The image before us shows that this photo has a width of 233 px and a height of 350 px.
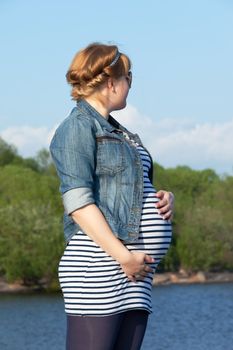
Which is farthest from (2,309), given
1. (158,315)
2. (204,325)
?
(204,325)

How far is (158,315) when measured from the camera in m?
25.5

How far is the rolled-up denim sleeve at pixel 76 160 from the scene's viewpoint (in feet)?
8.36

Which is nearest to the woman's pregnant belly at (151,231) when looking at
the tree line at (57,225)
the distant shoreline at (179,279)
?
the tree line at (57,225)

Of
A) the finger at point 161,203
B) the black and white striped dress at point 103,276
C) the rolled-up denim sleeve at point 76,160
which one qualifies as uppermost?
the rolled-up denim sleeve at point 76,160

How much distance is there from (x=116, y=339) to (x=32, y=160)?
67782mm

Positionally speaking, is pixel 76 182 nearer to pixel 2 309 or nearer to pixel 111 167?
pixel 111 167

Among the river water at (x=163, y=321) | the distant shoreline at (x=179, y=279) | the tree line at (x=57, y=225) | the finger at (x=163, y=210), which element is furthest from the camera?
the distant shoreline at (x=179, y=279)

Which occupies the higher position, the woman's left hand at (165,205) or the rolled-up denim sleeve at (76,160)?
the rolled-up denim sleeve at (76,160)

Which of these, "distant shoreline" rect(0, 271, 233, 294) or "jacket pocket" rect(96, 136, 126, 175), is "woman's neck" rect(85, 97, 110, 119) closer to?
"jacket pocket" rect(96, 136, 126, 175)

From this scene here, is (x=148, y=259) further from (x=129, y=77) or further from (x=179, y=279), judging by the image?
(x=179, y=279)

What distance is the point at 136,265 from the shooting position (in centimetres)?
253

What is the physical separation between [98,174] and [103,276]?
0.83 feet

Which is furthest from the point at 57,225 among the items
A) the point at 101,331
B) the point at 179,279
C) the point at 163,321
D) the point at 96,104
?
the point at 101,331

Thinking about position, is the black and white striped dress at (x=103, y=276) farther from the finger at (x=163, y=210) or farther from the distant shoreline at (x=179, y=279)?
the distant shoreline at (x=179, y=279)
